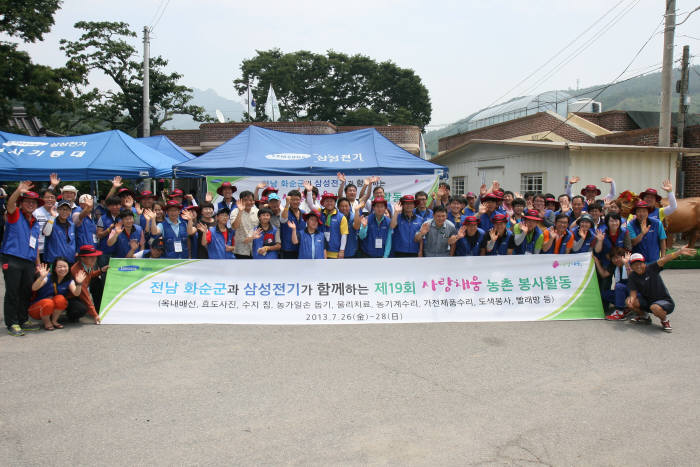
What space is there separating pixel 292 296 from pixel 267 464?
11.7 ft

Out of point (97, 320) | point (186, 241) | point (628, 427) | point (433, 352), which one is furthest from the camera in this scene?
point (186, 241)

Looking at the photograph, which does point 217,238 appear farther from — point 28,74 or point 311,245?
point 28,74

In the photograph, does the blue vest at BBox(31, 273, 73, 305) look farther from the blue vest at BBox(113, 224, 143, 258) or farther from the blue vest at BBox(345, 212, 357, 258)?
the blue vest at BBox(345, 212, 357, 258)

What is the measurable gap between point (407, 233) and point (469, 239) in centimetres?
91

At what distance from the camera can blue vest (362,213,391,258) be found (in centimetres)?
728

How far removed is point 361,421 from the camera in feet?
12.3

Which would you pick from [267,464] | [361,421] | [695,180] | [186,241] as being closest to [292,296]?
[186,241]

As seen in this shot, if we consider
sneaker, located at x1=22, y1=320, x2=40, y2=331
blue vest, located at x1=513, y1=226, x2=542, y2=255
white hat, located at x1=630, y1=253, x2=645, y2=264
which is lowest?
sneaker, located at x1=22, y1=320, x2=40, y2=331

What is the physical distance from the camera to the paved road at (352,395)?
11.0 ft

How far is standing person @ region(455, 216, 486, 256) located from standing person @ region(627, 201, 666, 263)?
7.31 ft

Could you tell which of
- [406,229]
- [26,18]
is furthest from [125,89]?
[406,229]

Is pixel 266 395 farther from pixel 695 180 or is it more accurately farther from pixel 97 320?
pixel 695 180

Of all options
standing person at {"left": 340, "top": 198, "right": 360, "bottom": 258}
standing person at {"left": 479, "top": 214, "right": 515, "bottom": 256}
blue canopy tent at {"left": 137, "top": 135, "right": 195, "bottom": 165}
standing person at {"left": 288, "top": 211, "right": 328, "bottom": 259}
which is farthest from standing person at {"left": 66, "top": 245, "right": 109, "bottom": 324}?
blue canopy tent at {"left": 137, "top": 135, "right": 195, "bottom": 165}

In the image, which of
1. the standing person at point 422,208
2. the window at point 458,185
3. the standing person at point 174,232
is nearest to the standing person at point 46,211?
the standing person at point 174,232
